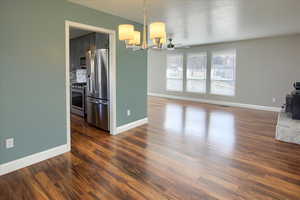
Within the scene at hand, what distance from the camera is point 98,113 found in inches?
167

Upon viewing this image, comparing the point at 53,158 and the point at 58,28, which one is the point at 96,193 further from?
the point at 58,28

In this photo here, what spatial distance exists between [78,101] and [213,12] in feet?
14.2

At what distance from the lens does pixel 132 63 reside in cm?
417

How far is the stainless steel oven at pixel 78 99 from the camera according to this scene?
5223mm

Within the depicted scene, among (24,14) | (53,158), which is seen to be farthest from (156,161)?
(24,14)

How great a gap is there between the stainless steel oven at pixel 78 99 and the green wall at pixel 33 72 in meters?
2.28

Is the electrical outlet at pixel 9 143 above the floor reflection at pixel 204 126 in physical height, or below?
above

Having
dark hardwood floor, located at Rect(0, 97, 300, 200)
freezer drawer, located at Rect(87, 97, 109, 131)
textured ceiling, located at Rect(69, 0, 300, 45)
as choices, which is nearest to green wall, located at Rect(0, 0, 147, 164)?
dark hardwood floor, located at Rect(0, 97, 300, 200)

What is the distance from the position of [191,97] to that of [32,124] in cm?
688

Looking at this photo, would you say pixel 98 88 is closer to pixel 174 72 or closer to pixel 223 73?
pixel 223 73

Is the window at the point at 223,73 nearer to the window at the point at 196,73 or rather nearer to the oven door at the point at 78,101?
the window at the point at 196,73

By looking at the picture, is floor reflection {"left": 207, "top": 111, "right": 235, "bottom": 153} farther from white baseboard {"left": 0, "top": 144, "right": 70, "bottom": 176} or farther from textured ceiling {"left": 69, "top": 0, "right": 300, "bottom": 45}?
white baseboard {"left": 0, "top": 144, "right": 70, "bottom": 176}

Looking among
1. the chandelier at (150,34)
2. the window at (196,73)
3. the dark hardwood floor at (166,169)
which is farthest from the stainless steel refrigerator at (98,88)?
the window at (196,73)

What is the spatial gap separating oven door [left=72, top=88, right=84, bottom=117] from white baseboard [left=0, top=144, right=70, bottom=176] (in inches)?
93.9
